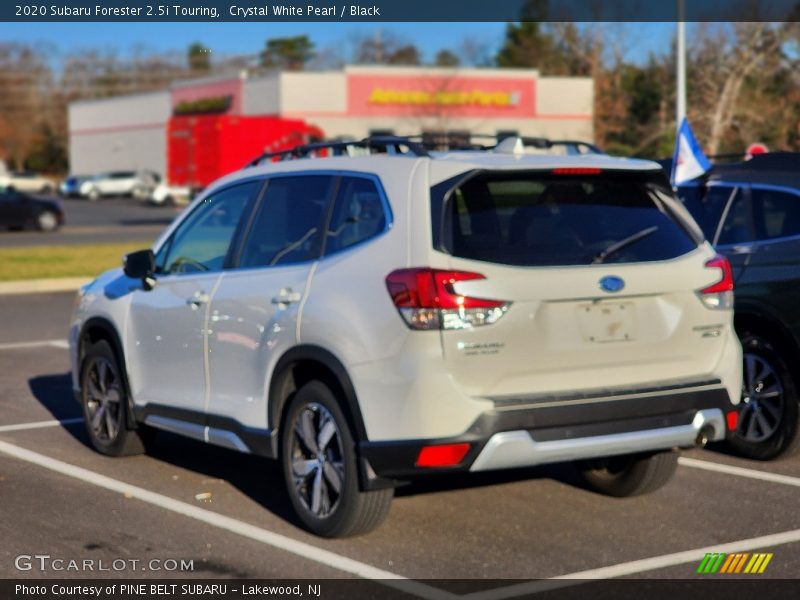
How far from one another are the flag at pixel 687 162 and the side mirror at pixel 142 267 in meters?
3.48

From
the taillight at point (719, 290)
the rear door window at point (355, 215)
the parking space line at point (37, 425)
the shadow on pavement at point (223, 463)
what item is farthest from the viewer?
the parking space line at point (37, 425)

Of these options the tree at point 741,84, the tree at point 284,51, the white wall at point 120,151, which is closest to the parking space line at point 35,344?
the tree at point 741,84

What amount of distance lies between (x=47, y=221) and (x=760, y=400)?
120 feet

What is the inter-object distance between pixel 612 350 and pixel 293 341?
4.92ft

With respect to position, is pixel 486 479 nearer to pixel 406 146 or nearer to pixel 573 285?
pixel 573 285

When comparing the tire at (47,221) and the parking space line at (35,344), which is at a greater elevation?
the parking space line at (35,344)

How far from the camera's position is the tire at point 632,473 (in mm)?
7023

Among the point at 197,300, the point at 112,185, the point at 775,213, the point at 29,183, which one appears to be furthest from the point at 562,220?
the point at 29,183

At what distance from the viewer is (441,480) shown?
7559 millimetres

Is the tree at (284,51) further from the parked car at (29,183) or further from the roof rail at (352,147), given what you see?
the roof rail at (352,147)

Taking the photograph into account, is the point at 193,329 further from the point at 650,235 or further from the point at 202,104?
the point at 202,104

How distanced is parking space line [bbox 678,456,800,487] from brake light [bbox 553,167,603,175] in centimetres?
237

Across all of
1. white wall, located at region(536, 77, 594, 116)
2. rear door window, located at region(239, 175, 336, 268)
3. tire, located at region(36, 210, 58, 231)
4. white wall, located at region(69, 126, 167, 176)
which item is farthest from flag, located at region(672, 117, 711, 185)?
white wall, located at region(69, 126, 167, 176)

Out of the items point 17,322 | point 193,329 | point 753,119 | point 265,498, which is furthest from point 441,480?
point 753,119
